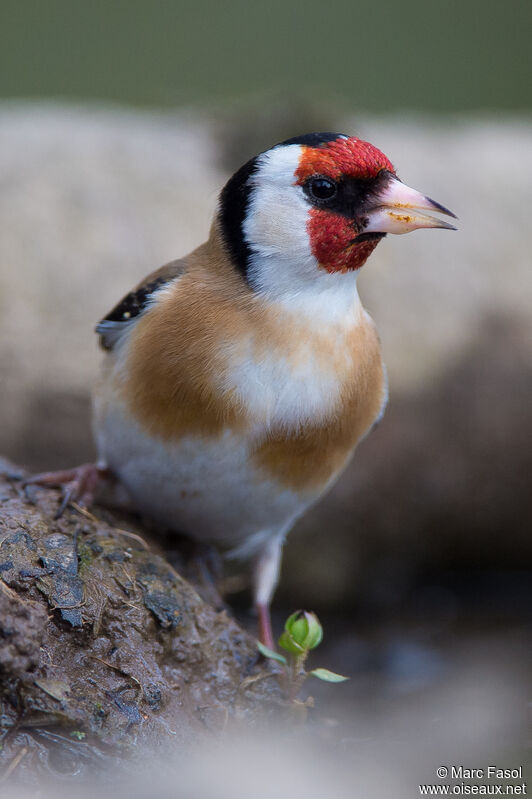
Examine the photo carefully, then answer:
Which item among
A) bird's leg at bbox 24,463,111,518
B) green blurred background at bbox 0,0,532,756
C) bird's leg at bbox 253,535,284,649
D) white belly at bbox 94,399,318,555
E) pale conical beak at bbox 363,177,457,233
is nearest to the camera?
pale conical beak at bbox 363,177,457,233

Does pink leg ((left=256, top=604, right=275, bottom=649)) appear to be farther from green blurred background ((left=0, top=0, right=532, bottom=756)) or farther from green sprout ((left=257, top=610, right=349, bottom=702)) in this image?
green blurred background ((left=0, top=0, right=532, bottom=756))

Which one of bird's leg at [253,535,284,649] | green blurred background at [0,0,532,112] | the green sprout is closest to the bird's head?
the green sprout

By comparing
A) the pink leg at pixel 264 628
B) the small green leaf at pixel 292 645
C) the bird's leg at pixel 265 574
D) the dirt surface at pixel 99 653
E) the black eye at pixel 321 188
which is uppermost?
the black eye at pixel 321 188

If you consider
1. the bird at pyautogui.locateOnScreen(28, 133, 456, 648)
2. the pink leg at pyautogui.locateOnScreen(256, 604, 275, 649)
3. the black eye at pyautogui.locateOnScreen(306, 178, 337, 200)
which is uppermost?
the black eye at pyautogui.locateOnScreen(306, 178, 337, 200)

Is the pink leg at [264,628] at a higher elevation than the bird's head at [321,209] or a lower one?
lower

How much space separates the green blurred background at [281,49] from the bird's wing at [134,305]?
1035cm

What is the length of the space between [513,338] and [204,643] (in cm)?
347

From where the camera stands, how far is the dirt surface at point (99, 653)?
8.60 ft

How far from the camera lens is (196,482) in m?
3.52

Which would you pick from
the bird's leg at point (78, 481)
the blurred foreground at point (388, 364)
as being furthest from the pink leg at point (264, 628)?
the blurred foreground at point (388, 364)

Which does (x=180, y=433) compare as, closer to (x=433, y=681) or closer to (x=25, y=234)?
(x=433, y=681)

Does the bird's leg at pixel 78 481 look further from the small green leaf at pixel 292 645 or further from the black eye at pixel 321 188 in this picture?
the black eye at pixel 321 188

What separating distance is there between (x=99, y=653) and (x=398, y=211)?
1.69 metres

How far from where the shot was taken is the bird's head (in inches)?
128
